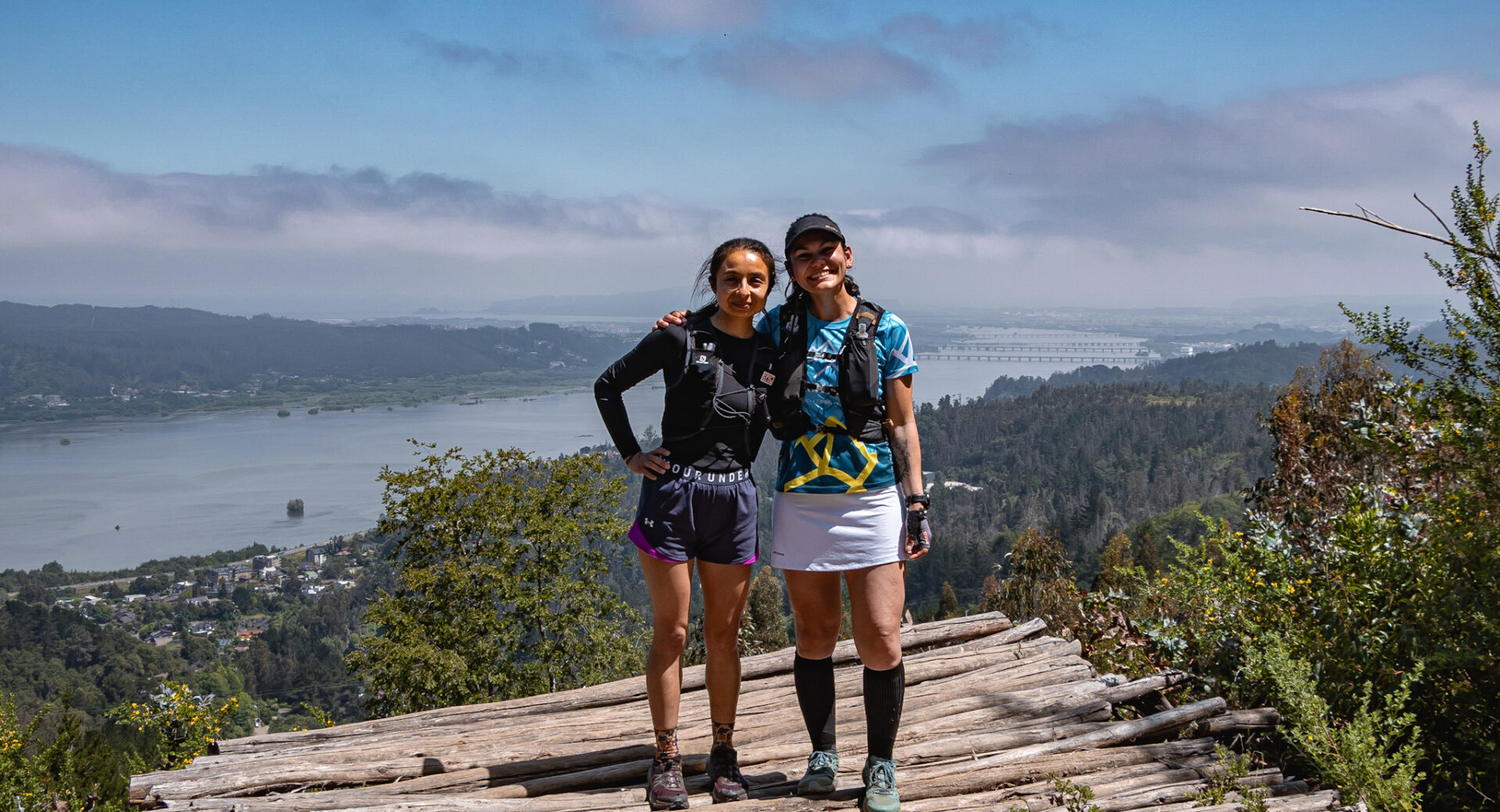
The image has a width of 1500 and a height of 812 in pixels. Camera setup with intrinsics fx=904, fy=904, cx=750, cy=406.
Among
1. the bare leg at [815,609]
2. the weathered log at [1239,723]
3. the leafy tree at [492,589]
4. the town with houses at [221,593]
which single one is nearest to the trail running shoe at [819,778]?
A: the bare leg at [815,609]

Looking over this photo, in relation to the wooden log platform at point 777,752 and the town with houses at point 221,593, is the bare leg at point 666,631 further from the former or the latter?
the town with houses at point 221,593

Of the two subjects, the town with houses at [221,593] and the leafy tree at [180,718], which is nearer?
the leafy tree at [180,718]

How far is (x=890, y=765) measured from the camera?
3002 millimetres

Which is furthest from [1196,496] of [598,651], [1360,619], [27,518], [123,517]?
[27,518]

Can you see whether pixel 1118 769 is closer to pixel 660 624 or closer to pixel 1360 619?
pixel 1360 619

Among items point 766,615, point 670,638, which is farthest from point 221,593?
point 670,638

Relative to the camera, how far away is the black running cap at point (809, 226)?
111 inches

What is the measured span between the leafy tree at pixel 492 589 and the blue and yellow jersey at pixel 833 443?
493 inches

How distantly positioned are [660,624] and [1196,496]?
101 m

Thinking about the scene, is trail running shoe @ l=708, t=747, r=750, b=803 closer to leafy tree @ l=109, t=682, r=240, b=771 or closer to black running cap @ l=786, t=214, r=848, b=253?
black running cap @ l=786, t=214, r=848, b=253

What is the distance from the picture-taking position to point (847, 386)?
2.78m

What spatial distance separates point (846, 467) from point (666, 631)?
0.83 m

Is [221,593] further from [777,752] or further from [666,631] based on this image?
[666,631]

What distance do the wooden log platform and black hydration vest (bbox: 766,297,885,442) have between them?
126 centimetres
